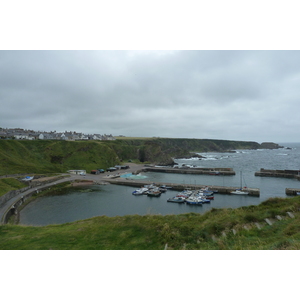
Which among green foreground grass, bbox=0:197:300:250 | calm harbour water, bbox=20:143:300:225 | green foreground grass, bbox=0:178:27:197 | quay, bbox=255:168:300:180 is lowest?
calm harbour water, bbox=20:143:300:225

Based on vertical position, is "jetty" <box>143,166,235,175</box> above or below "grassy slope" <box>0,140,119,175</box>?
below

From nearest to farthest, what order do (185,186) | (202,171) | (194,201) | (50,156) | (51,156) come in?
1. (194,201)
2. (185,186)
3. (50,156)
4. (51,156)
5. (202,171)

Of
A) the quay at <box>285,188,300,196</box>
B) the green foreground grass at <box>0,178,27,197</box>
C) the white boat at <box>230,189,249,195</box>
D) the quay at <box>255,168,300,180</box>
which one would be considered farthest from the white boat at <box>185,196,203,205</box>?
the quay at <box>255,168,300,180</box>

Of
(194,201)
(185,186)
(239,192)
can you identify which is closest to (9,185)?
(194,201)

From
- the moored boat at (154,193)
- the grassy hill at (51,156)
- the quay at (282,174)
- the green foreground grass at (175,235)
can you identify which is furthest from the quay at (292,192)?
the grassy hill at (51,156)

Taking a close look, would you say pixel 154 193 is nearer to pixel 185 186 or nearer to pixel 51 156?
pixel 185 186

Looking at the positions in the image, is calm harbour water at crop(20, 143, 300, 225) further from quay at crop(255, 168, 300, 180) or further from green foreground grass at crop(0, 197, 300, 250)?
quay at crop(255, 168, 300, 180)

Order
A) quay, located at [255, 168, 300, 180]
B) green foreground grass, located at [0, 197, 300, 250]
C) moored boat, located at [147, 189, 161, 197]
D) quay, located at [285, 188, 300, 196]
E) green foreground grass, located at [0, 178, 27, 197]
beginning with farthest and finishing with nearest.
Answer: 1. quay, located at [255, 168, 300, 180]
2. moored boat, located at [147, 189, 161, 197]
3. quay, located at [285, 188, 300, 196]
4. green foreground grass, located at [0, 178, 27, 197]
5. green foreground grass, located at [0, 197, 300, 250]

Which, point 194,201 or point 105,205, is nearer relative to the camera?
point 105,205

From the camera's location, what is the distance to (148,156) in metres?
106

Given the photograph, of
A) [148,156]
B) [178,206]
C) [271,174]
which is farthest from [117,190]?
[148,156]

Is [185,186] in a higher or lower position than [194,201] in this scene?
higher

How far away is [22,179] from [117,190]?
21105 mm

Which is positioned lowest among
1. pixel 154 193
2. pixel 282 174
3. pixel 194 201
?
pixel 194 201
